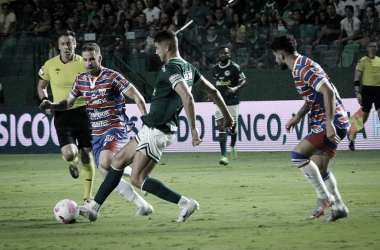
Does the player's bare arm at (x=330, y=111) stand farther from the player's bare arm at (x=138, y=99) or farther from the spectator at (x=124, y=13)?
the spectator at (x=124, y=13)

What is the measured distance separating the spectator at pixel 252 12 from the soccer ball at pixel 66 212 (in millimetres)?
13405

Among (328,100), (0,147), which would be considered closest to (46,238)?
(328,100)

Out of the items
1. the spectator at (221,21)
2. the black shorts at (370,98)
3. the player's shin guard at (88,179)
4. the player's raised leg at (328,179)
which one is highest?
the spectator at (221,21)

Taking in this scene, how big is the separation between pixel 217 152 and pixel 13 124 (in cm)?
538

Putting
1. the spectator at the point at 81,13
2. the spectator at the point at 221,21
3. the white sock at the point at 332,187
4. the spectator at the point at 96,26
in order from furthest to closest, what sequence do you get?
1. the spectator at the point at 81,13
2. the spectator at the point at 96,26
3. the spectator at the point at 221,21
4. the white sock at the point at 332,187

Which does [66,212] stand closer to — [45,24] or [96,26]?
[96,26]

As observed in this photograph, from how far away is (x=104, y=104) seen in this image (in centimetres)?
771

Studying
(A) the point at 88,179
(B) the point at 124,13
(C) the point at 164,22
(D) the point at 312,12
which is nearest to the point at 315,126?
(A) the point at 88,179

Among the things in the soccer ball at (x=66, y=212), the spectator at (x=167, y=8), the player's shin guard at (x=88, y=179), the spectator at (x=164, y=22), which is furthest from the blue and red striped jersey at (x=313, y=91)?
the spectator at (x=167, y=8)

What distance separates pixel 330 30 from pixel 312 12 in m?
1.01

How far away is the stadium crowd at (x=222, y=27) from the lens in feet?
59.1

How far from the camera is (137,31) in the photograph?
62.8 ft

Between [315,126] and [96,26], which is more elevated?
[96,26]

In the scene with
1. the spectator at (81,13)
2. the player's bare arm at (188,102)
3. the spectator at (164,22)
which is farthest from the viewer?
the spectator at (81,13)
